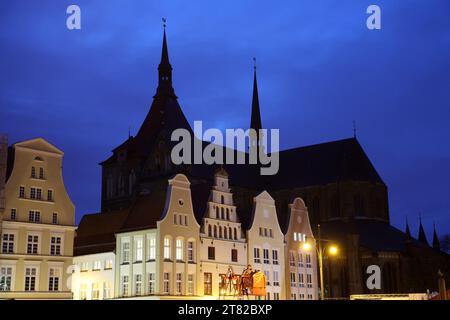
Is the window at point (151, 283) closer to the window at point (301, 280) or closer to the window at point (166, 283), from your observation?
the window at point (166, 283)

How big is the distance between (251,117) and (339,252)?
42.4 metres

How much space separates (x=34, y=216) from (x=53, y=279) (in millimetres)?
5041

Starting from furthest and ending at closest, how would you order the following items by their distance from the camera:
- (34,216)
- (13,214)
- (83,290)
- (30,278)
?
(83,290), (34,216), (13,214), (30,278)

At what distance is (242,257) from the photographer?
63062 millimetres

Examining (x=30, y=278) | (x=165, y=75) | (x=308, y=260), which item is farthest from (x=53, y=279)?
(x=165, y=75)

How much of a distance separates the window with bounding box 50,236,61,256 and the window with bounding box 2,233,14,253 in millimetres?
3346

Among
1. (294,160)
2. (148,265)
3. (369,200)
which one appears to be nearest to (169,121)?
(294,160)

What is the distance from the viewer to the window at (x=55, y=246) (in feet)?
172

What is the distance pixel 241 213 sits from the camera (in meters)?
68.9

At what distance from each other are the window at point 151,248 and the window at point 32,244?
9037 millimetres

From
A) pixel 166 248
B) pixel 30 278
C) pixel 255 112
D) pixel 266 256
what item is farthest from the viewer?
pixel 255 112

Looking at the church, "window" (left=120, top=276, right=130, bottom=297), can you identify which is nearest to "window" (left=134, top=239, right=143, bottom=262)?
the church

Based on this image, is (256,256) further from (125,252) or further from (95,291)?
(95,291)
